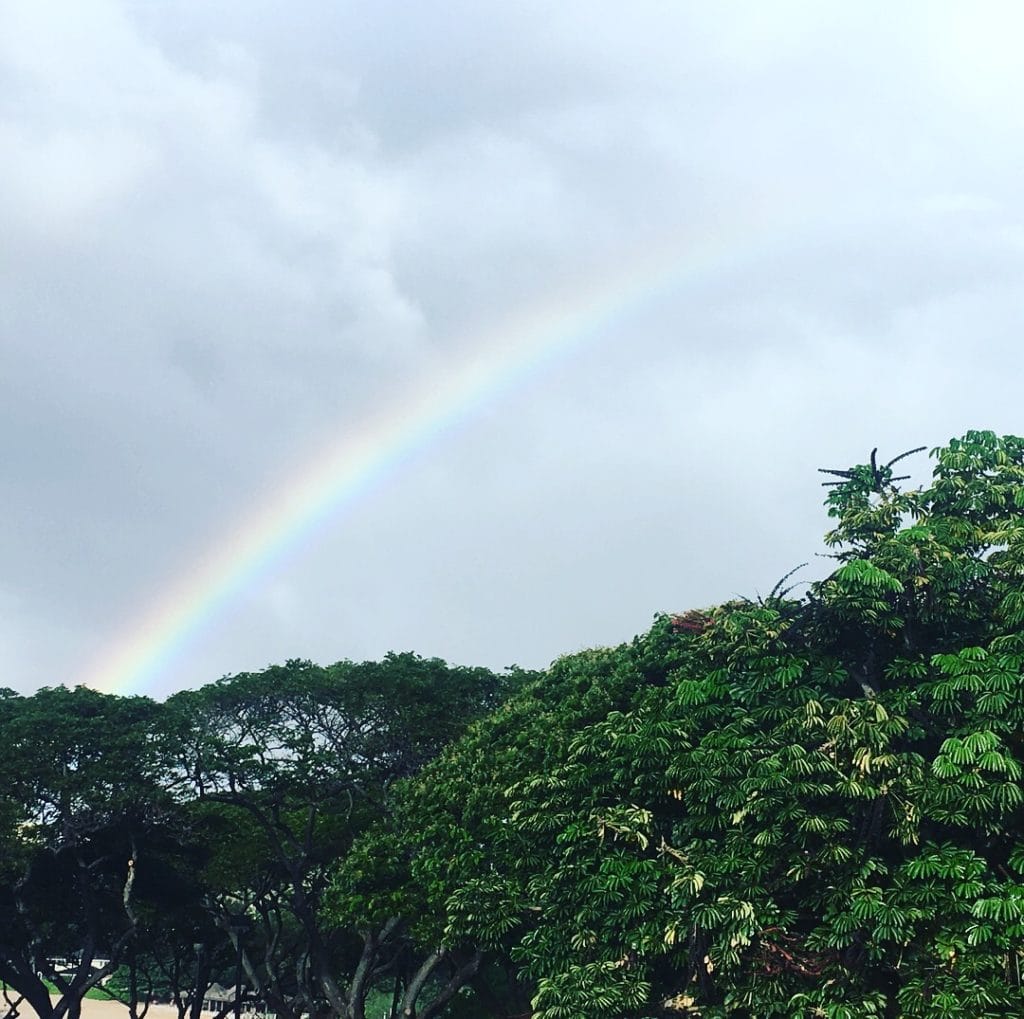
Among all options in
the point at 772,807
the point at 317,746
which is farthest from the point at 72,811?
the point at 772,807

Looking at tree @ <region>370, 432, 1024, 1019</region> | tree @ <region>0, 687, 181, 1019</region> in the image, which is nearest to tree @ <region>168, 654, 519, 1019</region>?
tree @ <region>0, 687, 181, 1019</region>

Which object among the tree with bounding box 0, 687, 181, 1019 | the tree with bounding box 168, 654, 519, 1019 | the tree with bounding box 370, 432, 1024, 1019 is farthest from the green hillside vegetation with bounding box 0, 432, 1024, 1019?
→ the tree with bounding box 0, 687, 181, 1019

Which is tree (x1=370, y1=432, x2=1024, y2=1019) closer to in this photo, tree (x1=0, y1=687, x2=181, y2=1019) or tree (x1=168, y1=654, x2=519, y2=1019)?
tree (x1=168, y1=654, x2=519, y2=1019)

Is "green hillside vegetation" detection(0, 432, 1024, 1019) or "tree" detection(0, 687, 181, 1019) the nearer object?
"green hillside vegetation" detection(0, 432, 1024, 1019)

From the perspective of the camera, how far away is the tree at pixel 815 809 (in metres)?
17.5

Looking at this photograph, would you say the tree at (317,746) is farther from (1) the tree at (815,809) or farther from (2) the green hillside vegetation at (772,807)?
(1) the tree at (815,809)

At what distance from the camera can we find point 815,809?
19.1 m

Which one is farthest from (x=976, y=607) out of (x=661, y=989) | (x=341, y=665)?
(x=341, y=665)

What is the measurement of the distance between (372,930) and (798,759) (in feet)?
53.2

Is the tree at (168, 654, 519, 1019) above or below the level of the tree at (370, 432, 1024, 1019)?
above

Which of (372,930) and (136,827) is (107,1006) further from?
(372,930)

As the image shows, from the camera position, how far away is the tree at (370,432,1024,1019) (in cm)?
1755

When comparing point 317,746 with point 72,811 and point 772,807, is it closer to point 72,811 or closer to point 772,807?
point 72,811

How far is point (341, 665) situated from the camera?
115ft
